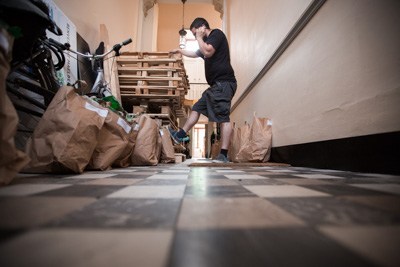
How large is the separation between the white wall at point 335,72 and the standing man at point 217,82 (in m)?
0.50

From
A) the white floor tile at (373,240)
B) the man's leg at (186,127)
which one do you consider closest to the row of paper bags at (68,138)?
the white floor tile at (373,240)

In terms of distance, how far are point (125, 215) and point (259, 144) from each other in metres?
1.81

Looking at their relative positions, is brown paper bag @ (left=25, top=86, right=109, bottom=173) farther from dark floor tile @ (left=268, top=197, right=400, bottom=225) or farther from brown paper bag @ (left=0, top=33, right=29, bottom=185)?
dark floor tile @ (left=268, top=197, right=400, bottom=225)

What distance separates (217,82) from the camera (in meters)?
2.16

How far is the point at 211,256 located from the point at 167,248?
0.06m

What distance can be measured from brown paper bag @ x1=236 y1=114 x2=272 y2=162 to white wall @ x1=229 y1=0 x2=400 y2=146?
9cm

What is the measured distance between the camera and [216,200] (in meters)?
0.51

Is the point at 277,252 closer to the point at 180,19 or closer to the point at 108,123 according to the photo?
the point at 108,123

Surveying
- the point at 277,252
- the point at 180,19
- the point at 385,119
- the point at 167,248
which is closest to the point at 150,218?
the point at 167,248

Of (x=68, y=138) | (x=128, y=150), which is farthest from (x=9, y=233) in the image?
(x=128, y=150)

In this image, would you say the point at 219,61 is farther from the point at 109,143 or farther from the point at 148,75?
the point at 109,143

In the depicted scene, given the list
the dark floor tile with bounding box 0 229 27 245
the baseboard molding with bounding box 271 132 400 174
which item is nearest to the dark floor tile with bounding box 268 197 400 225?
the dark floor tile with bounding box 0 229 27 245

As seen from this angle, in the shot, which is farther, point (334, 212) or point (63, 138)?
point (63, 138)

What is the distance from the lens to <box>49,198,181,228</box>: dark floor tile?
34 centimetres
